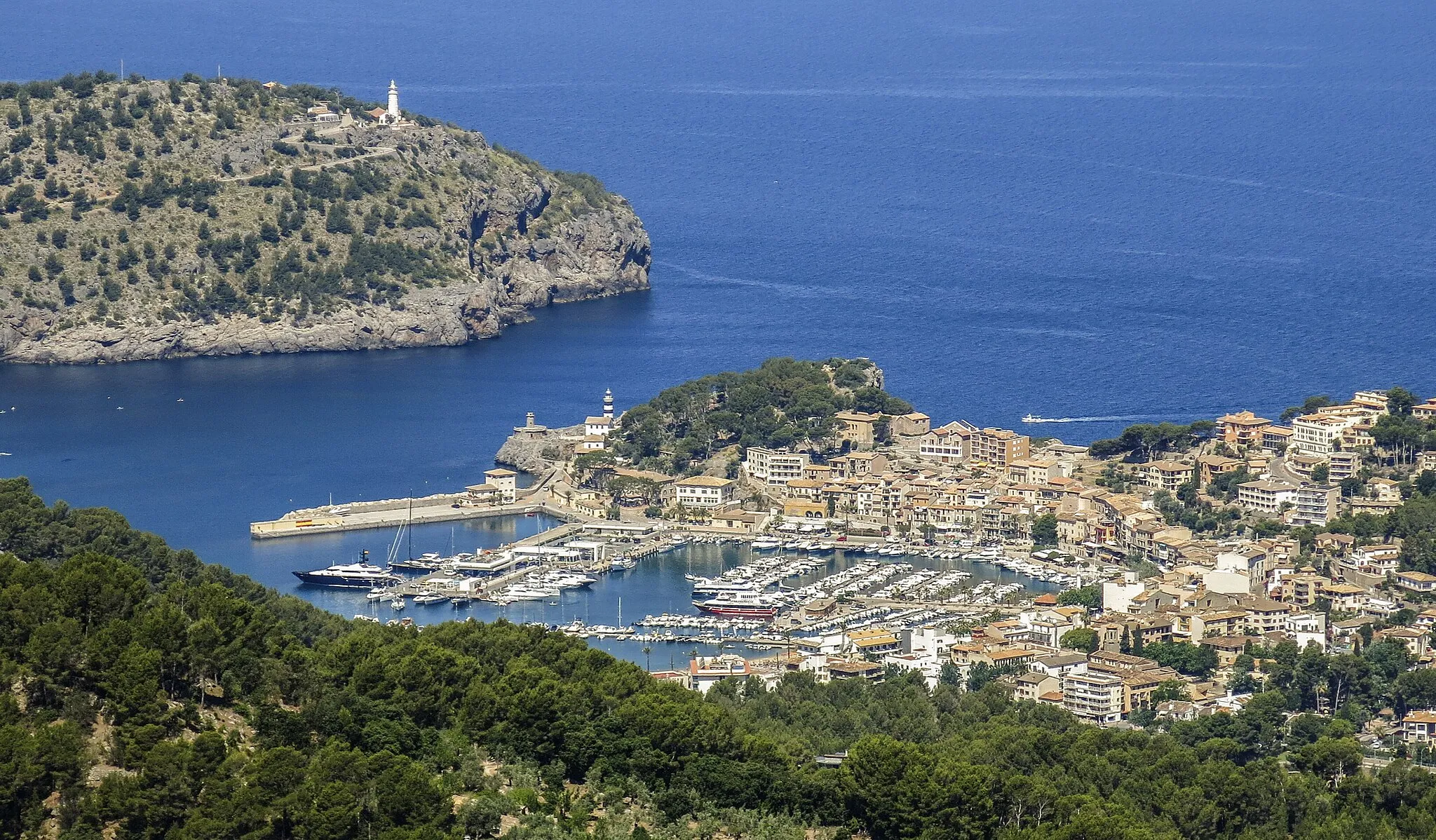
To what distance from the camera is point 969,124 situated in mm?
133125

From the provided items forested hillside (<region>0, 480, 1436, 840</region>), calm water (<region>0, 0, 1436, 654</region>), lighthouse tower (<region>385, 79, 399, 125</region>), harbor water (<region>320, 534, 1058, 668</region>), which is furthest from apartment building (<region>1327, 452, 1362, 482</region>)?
lighthouse tower (<region>385, 79, 399, 125</region>)

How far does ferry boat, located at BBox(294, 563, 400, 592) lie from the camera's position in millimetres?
62094

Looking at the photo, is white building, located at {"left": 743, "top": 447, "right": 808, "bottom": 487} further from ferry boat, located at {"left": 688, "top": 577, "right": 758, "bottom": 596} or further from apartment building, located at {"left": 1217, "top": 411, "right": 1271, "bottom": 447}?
apartment building, located at {"left": 1217, "top": 411, "right": 1271, "bottom": 447}

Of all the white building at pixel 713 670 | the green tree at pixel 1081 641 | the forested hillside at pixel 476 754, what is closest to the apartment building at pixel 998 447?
the green tree at pixel 1081 641

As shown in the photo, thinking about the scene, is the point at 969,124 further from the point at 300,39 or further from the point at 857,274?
the point at 300,39

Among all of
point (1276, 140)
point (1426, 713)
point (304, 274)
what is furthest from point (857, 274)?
point (1426, 713)

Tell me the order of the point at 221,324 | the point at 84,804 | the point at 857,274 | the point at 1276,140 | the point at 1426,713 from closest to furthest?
1. the point at 84,804
2. the point at 1426,713
3. the point at 221,324
4. the point at 857,274
5. the point at 1276,140

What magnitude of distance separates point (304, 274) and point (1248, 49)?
9042 cm

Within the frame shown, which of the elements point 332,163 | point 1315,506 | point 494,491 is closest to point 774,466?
point 494,491

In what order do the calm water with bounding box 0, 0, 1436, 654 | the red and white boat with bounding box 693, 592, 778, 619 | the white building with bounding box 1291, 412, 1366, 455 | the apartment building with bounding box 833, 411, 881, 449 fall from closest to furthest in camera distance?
the red and white boat with bounding box 693, 592, 778, 619 → the white building with bounding box 1291, 412, 1366, 455 → the apartment building with bounding box 833, 411, 881, 449 → the calm water with bounding box 0, 0, 1436, 654

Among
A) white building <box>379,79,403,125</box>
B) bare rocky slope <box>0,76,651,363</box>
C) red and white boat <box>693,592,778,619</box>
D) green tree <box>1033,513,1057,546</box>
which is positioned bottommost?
red and white boat <box>693,592,778,619</box>

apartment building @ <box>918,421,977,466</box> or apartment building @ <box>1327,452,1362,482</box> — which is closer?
apartment building @ <box>1327,452,1362,482</box>

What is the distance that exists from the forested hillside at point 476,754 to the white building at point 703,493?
24638 millimetres

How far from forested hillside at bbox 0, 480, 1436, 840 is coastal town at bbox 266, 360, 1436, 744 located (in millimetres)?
9240
